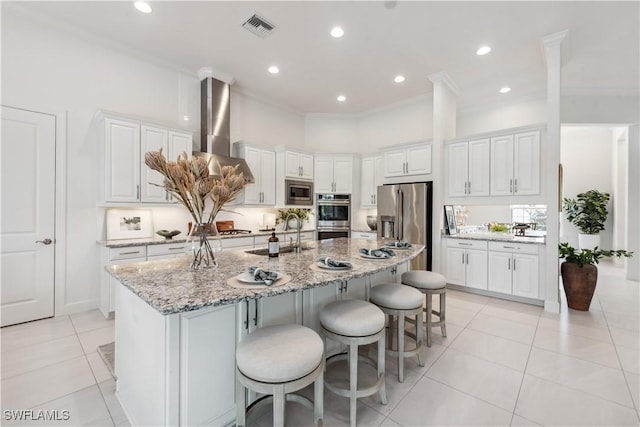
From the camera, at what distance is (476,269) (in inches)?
160

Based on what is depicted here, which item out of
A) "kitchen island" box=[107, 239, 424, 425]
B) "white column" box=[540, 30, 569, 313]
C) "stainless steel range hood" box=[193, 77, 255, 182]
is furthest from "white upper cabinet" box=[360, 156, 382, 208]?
"kitchen island" box=[107, 239, 424, 425]

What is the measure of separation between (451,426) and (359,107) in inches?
214

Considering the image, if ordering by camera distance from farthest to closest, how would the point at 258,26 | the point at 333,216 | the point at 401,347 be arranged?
1. the point at 333,216
2. the point at 258,26
3. the point at 401,347

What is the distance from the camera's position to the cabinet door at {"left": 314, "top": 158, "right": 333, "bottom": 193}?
18.2 feet

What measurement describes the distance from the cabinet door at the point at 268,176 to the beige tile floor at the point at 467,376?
9.25 feet

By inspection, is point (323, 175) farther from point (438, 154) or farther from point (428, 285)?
point (428, 285)

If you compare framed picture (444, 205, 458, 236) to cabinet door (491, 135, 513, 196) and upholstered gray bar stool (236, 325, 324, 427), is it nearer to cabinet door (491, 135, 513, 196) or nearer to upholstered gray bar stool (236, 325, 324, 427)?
cabinet door (491, 135, 513, 196)

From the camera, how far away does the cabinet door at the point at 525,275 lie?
3582 mm

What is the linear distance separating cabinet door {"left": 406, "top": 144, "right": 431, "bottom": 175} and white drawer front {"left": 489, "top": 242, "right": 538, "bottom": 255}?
1515 mm

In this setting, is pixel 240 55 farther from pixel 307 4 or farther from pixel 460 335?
pixel 460 335

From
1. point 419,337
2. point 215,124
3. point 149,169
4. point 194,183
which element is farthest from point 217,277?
point 215,124

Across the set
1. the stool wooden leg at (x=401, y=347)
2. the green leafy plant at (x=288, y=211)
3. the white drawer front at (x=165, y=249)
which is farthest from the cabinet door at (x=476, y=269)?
the white drawer front at (x=165, y=249)

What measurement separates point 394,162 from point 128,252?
429cm

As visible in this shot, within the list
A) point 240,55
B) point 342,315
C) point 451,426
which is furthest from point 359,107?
point 451,426
